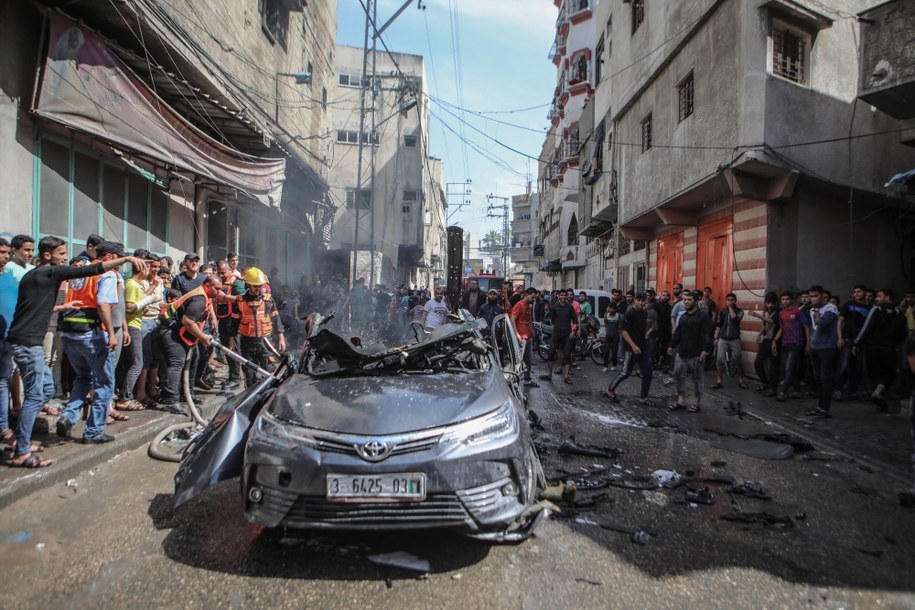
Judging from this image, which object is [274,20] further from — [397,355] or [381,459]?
[381,459]

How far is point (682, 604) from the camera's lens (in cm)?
267

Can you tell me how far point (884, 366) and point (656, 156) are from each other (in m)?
8.12

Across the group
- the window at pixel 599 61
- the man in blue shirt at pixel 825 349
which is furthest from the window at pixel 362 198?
the man in blue shirt at pixel 825 349

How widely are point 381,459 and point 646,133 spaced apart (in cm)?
1526

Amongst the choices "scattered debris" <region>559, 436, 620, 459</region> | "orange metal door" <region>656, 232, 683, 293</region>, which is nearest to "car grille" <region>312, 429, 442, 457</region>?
"scattered debris" <region>559, 436, 620, 459</region>

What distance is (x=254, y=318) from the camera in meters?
7.59

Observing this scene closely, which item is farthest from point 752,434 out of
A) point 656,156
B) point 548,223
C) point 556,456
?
point 548,223

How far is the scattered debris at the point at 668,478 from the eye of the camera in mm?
4488

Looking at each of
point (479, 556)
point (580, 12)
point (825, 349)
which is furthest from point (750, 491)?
point (580, 12)

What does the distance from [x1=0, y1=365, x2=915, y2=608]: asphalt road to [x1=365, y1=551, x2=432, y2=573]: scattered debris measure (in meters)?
0.04

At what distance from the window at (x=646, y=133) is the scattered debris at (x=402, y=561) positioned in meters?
14.8

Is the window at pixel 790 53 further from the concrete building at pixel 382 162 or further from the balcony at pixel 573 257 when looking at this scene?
the concrete building at pixel 382 162

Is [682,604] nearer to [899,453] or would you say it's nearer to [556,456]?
[556,456]

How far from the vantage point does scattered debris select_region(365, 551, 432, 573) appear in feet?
9.63
